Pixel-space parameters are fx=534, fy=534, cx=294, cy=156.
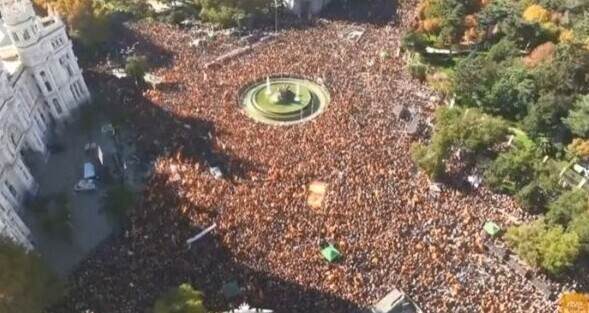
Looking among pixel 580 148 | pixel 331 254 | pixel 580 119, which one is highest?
pixel 580 119

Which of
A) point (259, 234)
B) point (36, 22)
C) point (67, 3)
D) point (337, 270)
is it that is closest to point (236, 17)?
point (67, 3)

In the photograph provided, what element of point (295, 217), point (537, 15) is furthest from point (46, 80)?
point (537, 15)

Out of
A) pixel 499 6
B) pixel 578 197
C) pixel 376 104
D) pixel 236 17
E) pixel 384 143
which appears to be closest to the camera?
pixel 578 197

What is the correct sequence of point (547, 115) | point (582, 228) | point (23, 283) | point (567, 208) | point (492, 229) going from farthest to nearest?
point (547, 115) → point (567, 208) → point (492, 229) → point (582, 228) → point (23, 283)

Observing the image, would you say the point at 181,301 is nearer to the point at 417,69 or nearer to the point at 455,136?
the point at 455,136

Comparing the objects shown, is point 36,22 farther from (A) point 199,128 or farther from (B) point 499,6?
(B) point 499,6

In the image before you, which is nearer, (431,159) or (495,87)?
(431,159)
